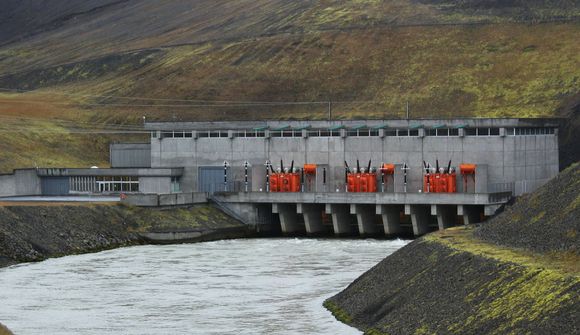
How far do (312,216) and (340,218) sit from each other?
2.73m

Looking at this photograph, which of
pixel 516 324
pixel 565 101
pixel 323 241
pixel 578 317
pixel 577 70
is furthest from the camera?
pixel 577 70

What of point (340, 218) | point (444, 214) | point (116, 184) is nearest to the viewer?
point (444, 214)

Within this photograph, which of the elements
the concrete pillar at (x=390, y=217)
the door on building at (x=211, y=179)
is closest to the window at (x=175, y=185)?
the door on building at (x=211, y=179)

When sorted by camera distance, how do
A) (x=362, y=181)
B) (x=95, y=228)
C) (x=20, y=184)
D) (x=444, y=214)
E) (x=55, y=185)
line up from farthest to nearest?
(x=55, y=185) < (x=20, y=184) < (x=362, y=181) < (x=444, y=214) < (x=95, y=228)

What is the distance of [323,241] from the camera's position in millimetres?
109500

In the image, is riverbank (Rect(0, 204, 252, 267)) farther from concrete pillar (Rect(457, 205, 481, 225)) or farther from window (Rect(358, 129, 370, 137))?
concrete pillar (Rect(457, 205, 481, 225))

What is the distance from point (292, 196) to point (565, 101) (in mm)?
69259

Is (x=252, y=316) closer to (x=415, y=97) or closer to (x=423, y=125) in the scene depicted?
(x=423, y=125)

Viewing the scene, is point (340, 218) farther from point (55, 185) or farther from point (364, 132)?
point (55, 185)

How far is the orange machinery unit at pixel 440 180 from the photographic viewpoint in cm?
11112

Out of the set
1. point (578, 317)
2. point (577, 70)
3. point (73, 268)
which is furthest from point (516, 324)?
point (577, 70)

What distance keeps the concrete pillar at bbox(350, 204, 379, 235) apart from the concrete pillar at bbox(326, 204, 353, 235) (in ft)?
3.91

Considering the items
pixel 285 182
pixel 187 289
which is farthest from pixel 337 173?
pixel 187 289

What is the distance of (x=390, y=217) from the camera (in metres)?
113
